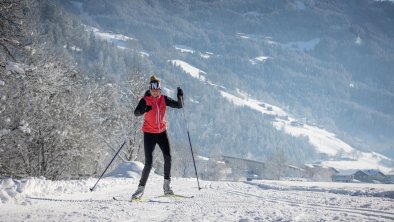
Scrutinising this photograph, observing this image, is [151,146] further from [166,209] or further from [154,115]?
[166,209]

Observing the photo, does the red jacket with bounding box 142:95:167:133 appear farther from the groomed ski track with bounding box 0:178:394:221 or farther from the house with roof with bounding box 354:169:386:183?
the house with roof with bounding box 354:169:386:183

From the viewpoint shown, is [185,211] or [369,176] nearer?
[185,211]

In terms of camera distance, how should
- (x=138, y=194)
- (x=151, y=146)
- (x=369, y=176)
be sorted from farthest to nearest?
(x=369, y=176) → (x=151, y=146) → (x=138, y=194)

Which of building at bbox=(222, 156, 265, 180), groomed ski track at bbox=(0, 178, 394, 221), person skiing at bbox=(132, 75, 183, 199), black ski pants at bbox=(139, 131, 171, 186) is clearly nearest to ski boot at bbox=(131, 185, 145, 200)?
person skiing at bbox=(132, 75, 183, 199)

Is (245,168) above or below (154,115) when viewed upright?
below

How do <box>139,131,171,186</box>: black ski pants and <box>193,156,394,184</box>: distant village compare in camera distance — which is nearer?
<box>139,131,171,186</box>: black ski pants

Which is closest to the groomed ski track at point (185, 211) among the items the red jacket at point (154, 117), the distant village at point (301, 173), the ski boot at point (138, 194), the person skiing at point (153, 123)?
the ski boot at point (138, 194)

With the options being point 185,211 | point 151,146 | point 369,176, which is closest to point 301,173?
point 369,176

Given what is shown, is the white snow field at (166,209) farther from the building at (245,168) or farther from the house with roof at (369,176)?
the house with roof at (369,176)

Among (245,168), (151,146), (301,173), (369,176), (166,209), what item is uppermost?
(151,146)

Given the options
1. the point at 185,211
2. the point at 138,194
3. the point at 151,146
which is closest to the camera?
the point at 185,211

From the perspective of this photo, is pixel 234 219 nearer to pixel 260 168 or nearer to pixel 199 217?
pixel 199 217

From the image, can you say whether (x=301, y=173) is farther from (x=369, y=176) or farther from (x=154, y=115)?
(x=154, y=115)

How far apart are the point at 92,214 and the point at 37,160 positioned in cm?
2011
